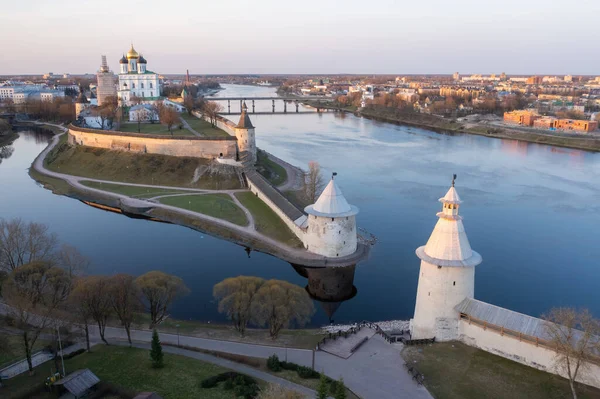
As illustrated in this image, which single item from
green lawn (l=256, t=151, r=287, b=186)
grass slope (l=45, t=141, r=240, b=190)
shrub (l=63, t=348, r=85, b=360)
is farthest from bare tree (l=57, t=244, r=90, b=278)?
green lawn (l=256, t=151, r=287, b=186)

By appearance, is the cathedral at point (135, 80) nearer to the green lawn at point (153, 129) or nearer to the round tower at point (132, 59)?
the round tower at point (132, 59)

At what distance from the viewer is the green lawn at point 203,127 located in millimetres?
42159

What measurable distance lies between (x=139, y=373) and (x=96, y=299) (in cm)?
249

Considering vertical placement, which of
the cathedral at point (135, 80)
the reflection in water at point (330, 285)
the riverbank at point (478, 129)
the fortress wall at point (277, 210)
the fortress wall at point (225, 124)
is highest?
the cathedral at point (135, 80)

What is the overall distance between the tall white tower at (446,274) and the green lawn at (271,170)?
20966 mm

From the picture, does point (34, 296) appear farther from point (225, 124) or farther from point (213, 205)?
point (225, 124)

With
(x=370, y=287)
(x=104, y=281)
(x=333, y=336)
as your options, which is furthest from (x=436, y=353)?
(x=104, y=281)

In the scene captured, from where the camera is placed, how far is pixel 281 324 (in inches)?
523

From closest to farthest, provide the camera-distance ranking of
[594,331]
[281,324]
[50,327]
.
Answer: [594,331] → [50,327] → [281,324]

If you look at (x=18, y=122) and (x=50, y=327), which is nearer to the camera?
(x=50, y=327)

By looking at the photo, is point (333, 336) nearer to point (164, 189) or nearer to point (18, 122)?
point (164, 189)

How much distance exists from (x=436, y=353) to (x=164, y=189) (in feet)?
79.5

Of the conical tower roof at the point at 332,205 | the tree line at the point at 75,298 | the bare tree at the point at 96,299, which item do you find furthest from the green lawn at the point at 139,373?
the conical tower roof at the point at 332,205

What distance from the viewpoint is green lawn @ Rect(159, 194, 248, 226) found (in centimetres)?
2592
